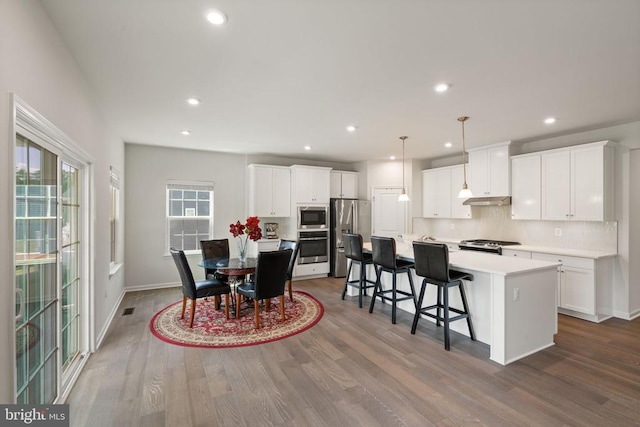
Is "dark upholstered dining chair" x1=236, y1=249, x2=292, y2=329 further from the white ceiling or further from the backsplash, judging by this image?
the backsplash

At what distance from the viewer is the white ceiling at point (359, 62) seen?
178cm

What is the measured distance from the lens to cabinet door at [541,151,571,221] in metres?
4.27

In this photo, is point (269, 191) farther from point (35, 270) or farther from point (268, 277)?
point (35, 270)

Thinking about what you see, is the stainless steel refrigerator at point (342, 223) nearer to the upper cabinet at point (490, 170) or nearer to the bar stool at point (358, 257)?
the bar stool at point (358, 257)

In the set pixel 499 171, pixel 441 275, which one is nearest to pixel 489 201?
pixel 499 171

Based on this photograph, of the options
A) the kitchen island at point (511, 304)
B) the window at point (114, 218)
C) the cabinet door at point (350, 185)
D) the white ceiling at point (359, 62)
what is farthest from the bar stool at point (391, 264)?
the window at point (114, 218)

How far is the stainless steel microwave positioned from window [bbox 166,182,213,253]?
69.7 inches

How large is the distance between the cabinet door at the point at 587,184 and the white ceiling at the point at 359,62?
41 cm

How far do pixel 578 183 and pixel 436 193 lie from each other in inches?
94.0

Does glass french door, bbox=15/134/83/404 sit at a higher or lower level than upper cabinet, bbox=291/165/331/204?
lower

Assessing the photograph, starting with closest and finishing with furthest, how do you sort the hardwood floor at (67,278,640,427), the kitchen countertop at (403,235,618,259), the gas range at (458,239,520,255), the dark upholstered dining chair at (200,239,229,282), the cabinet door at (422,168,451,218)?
the hardwood floor at (67,278,640,427), the kitchen countertop at (403,235,618,259), the dark upholstered dining chair at (200,239,229,282), the gas range at (458,239,520,255), the cabinet door at (422,168,451,218)

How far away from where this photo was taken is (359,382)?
2.50 meters

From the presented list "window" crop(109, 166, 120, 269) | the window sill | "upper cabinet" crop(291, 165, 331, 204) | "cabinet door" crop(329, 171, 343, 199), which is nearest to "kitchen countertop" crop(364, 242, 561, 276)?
"upper cabinet" crop(291, 165, 331, 204)

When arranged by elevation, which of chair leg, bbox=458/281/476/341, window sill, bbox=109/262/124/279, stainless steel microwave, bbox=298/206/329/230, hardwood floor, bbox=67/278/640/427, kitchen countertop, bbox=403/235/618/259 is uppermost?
stainless steel microwave, bbox=298/206/329/230
